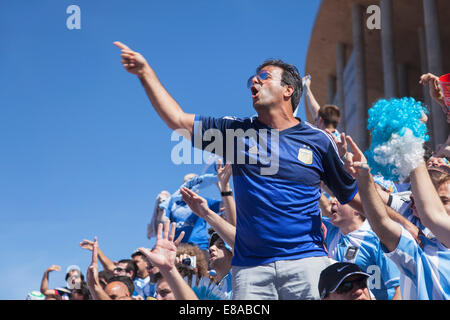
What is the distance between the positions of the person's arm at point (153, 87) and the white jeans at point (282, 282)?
876 millimetres

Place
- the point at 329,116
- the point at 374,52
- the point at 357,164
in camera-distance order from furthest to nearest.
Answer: the point at 374,52 → the point at 329,116 → the point at 357,164

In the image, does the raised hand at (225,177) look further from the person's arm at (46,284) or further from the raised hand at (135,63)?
the person's arm at (46,284)

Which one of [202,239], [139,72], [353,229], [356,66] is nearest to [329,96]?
[356,66]

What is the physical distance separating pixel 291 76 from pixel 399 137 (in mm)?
778

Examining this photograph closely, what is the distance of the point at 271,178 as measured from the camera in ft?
10.0

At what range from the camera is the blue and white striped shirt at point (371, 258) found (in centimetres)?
416

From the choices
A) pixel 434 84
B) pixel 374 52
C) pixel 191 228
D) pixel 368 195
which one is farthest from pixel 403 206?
pixel 374 52

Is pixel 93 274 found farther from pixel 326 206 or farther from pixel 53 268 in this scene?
pixel 53 268

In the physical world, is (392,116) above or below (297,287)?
above

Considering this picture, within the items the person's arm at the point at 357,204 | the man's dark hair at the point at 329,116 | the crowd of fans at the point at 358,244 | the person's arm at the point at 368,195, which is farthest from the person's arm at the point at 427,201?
the man's dark hair at the point at 329,116

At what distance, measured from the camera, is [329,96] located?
27031 mm

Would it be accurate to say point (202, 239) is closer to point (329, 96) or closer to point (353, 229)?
point (353, 229)

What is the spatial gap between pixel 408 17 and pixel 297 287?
19250 millimetres

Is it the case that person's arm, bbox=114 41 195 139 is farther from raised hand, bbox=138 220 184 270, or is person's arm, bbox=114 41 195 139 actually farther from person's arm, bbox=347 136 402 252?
person's arm, bbox=347 136 402 252
